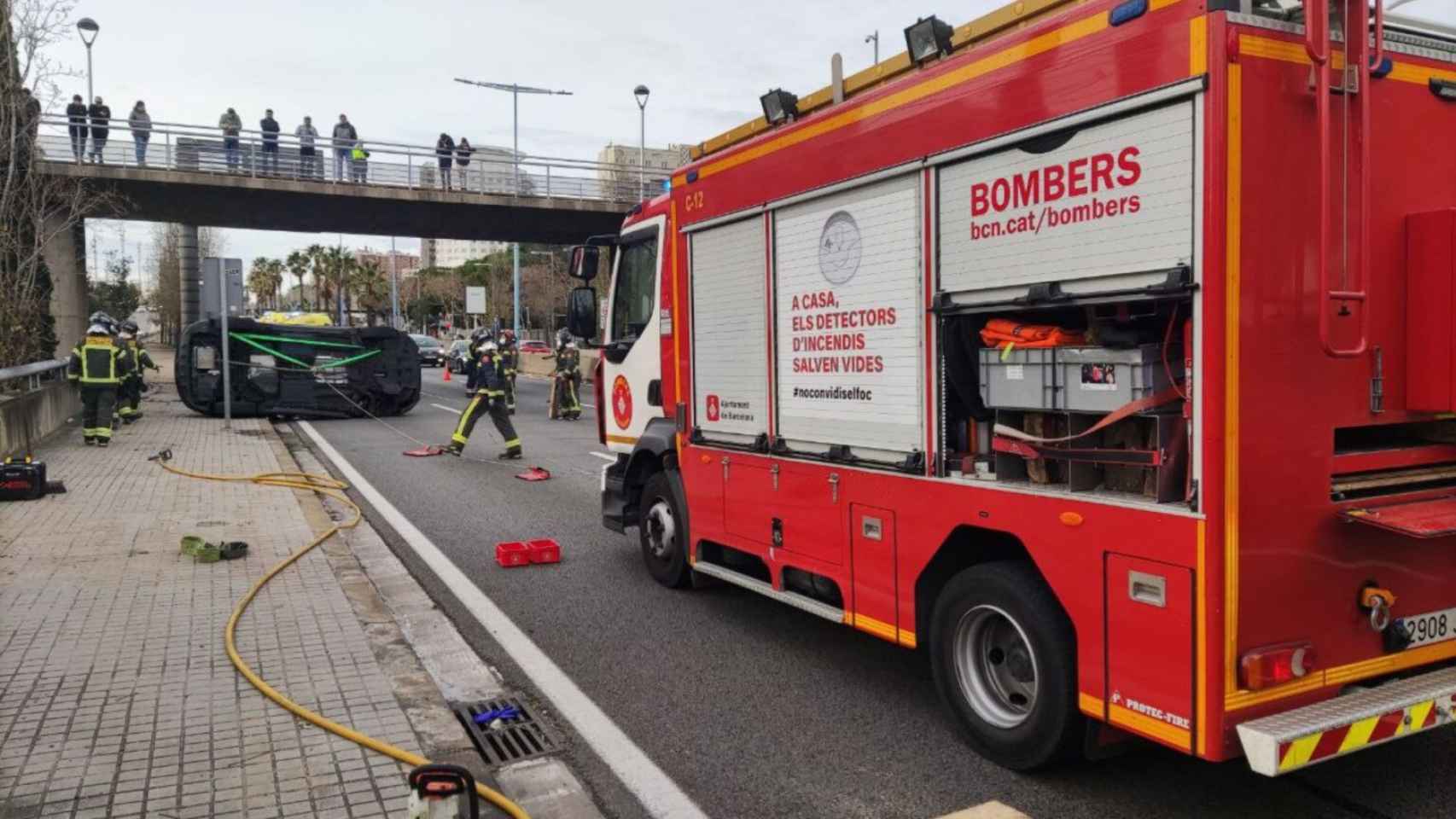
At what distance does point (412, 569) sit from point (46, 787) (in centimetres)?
402

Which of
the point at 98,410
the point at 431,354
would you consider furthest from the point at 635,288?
the point at 431,354

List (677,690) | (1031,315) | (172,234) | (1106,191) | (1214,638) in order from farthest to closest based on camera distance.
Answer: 1. (172,234)
2. (677,690)
3. (1031,315)
4. (1106,191)
5. (1214,638)

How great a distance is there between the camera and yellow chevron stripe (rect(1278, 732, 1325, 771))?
10.2 feet

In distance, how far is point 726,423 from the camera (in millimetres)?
6043

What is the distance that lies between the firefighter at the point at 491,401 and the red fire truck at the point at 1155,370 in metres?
10.2

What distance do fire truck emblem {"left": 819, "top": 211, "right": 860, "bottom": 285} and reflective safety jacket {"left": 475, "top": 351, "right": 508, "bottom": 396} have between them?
10.2 metres

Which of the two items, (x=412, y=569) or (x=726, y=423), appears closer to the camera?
(x=726, y=423)

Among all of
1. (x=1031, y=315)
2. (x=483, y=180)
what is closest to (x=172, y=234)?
(x=483, y=180)

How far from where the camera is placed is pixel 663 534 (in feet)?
23.0

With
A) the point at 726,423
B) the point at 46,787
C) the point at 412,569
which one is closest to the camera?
the point at 46,787

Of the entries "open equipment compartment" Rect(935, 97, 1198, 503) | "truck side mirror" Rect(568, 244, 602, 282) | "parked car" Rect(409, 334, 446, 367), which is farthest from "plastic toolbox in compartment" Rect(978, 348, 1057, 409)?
"parked car" Rect(409, 334, 446, 367)

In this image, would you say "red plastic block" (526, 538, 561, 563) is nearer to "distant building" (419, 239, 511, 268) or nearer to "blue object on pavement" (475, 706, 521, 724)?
"blue object on pavement" (475, 706, 521, 724)

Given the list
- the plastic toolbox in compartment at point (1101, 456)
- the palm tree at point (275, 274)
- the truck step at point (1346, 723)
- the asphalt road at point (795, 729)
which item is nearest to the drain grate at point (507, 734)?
the asphalt road at point (795, 729)

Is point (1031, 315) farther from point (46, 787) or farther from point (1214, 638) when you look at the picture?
point (46, 787)
